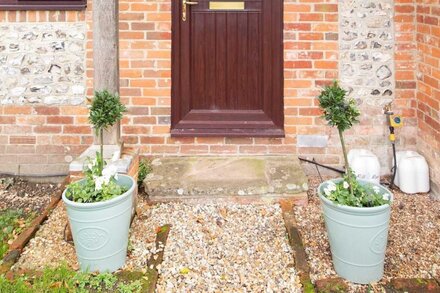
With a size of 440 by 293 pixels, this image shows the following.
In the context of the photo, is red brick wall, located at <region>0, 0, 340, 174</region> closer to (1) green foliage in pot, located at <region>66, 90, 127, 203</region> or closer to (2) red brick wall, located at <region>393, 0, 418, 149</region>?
(2) red brick wall, located at <region>393, 0, 418, 149</region>

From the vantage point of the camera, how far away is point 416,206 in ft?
15.4

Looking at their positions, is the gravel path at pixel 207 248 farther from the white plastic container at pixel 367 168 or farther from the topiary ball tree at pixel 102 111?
the white plastic container at pixel 367 168

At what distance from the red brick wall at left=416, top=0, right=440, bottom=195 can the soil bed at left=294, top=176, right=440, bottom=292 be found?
34 cm

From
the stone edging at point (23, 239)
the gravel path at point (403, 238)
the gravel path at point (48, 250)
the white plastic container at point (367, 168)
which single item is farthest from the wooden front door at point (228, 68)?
the gravel path at point (48, 250)

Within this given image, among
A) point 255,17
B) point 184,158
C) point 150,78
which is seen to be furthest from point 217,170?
point 255,17

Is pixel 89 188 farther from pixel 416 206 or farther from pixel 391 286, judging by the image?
pixel 416 206

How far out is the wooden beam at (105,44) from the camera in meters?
4.33

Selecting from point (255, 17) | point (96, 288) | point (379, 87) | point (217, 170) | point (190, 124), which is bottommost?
point (96, 288)

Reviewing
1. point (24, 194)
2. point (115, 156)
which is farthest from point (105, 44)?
point (24, 194)

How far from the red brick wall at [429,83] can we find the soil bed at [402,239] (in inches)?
13.5

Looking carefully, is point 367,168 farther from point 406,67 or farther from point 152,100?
point 152,100

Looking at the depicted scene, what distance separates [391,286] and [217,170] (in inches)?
76.5

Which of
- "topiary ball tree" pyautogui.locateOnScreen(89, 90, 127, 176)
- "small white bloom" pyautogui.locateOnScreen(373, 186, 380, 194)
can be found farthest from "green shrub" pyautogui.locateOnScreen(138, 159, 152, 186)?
"small white bloom" pyautogui.locateOnScreen(373, 186, 380, 194)

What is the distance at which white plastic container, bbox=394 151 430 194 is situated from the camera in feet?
16.2
